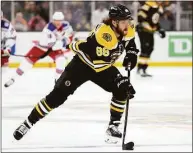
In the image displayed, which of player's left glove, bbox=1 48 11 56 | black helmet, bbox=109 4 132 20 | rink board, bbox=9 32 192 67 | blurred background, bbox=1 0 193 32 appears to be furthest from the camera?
rink board, bbox=9 32 192 67

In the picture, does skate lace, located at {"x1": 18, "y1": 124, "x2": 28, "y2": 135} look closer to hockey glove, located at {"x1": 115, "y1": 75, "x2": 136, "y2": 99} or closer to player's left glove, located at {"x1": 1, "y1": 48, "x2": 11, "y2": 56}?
hockey glove, located at {"x1": 115, "y1": 75, "x2": 136, "y2": 99}

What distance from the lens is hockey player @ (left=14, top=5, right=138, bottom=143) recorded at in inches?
174

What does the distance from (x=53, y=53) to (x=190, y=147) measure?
361 cm

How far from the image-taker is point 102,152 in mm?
4539

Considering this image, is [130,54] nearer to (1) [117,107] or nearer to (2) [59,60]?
(1) [117,107]

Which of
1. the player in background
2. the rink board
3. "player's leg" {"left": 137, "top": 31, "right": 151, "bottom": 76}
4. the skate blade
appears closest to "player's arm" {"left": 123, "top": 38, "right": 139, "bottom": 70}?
the skate blade

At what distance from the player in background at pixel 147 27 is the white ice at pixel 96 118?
373mm

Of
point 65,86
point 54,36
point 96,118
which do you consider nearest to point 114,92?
point 65,86

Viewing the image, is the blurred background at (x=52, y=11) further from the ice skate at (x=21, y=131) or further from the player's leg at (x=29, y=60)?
the ice skate at (x=21, y=131)

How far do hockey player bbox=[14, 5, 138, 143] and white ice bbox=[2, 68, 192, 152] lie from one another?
255mm

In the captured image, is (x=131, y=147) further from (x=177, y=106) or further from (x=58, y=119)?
(x=177, y=106)

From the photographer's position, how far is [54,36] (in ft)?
25.8

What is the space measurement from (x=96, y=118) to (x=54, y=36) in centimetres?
202

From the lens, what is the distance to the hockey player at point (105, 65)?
4426mm
